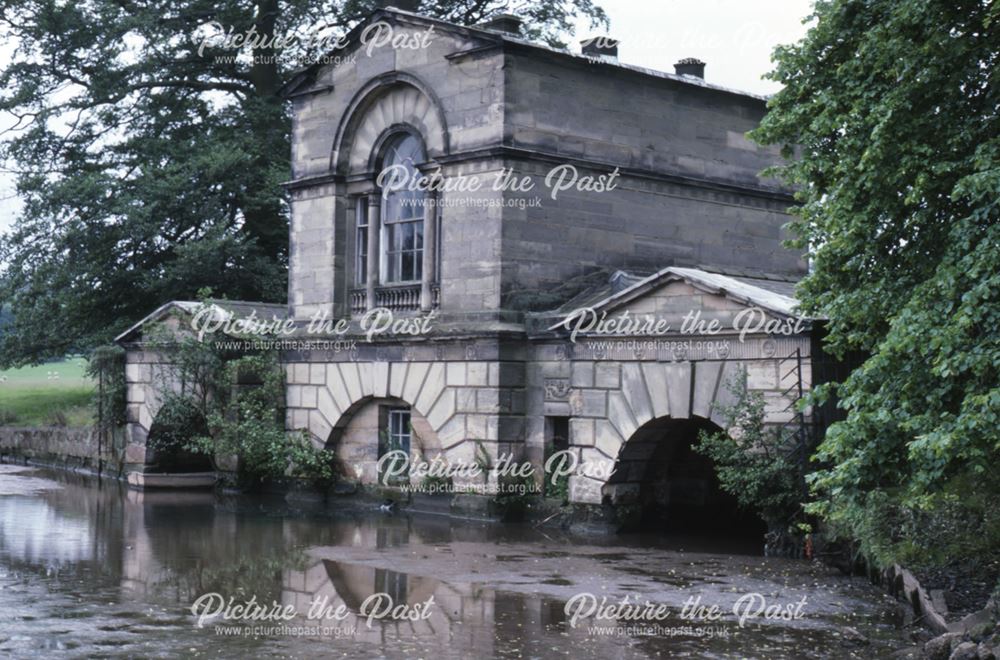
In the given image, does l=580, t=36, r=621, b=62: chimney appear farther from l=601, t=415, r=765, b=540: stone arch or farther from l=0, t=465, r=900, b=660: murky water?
l=0, t=465, r=900, b=660: murky water

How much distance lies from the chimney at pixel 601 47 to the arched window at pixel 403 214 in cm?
349

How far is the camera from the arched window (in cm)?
2338

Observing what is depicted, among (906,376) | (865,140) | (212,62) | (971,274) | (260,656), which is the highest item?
(212,62)

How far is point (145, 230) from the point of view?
1247 inches

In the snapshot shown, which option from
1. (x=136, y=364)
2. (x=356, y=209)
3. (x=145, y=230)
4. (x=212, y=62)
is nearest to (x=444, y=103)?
(x=356, y=209)

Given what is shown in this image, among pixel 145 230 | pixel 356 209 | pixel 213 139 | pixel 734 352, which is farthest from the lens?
pixel 213 139

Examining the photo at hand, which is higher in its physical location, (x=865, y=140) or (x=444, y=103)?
(x=444, y=103)

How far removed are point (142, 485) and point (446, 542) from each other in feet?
35.7

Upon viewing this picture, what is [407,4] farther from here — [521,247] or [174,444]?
[521,247]

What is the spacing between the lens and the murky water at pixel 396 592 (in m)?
11.9

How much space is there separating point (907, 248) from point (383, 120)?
13000mm

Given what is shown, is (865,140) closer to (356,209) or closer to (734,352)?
(734,352)

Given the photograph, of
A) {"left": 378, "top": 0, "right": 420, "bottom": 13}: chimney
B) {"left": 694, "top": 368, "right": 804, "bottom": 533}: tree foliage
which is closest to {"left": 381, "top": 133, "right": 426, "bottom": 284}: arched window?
{"left": 694, "top": 368, "right": 804, "bottom": 533}: tree foliage

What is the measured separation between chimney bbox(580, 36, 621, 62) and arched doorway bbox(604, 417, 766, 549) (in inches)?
282
